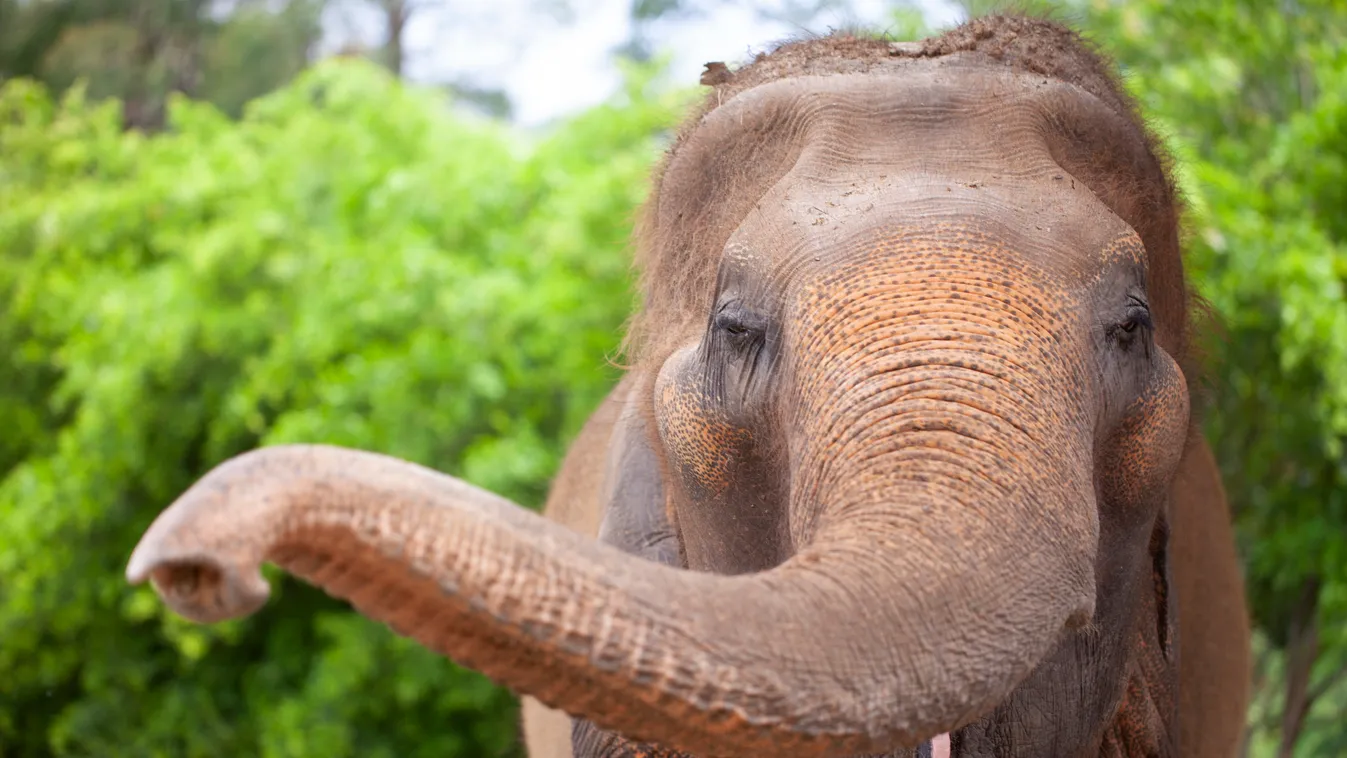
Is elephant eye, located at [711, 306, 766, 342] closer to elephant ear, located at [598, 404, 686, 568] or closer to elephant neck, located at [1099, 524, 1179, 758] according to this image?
elephant ear, located at [598, 404, 686, 568]

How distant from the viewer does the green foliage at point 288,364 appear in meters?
6.78

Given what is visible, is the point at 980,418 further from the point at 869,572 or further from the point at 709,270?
the point at 709,270

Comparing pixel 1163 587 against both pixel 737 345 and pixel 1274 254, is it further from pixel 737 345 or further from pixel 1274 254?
pixel 1274 254

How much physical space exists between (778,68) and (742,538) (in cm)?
86

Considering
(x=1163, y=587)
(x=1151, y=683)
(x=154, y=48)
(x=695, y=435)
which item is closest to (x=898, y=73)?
(x=695, y=435)

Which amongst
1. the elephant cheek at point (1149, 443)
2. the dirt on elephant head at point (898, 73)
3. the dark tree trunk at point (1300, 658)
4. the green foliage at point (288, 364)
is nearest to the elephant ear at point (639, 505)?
the dirt on elephant head at point (898, 73)

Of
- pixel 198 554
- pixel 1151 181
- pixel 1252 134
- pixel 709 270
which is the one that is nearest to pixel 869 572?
pixel 198 554

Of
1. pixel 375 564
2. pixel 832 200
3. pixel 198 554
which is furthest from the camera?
pixel 832 200

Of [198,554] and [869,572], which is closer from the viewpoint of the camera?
[198,554]

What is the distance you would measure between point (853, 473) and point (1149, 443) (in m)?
0.67

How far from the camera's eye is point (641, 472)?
9.22 feet

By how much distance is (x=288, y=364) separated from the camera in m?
7.16

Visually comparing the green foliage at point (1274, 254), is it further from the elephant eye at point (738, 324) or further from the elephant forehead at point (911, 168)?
the elephant eye at point (738, 324)

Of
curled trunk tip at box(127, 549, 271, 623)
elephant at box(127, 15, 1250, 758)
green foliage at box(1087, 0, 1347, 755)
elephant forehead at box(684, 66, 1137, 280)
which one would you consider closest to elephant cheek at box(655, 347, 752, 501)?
elephant at box(127, 15, 1250, 758)
